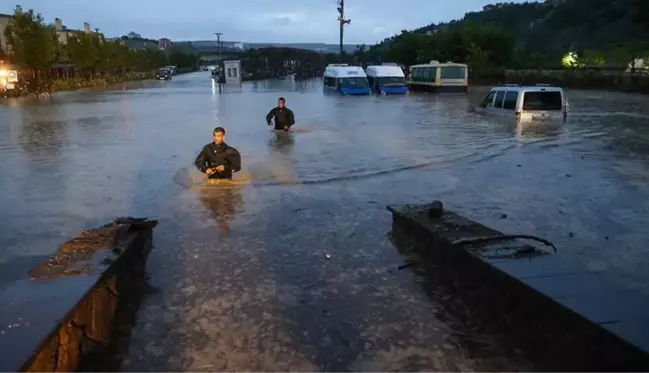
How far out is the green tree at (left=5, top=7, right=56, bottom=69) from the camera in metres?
53.1

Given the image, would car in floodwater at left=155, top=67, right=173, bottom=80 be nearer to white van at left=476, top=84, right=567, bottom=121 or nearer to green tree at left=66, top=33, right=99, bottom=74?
green tree at left=66, top=33, right=99, bottom=74

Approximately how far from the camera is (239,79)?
72.1m

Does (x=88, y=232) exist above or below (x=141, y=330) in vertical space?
above

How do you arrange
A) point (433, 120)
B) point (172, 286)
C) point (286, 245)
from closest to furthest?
point (172, 286), point (286, 245), point (433, 120)

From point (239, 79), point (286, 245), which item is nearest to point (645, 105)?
point (286, 245)

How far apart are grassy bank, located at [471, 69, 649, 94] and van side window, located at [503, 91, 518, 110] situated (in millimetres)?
24905

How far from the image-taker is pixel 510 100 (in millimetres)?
22312

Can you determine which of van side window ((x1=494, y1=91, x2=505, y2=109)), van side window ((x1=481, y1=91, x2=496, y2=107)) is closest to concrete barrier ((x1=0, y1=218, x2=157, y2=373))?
van side window ((x1=494, y1=91, x2=505, y2=109))

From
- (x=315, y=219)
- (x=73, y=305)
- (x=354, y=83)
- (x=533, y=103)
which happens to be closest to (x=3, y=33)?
(x=354, y=83)

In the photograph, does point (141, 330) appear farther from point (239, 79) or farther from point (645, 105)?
point (239, 79)

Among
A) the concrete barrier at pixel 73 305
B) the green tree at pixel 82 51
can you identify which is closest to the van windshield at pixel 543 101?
the concrete barrier at pixel 73 305

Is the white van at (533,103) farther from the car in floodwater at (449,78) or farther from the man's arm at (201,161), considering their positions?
the car in floodwater at (449,78)

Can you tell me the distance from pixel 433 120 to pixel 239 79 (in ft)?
159

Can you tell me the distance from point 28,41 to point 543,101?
45172 mm
